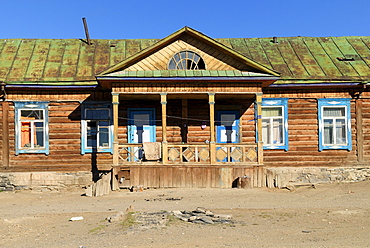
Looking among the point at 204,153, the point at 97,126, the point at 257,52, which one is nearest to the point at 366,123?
the point at 257,52

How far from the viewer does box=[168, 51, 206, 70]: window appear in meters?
16.4

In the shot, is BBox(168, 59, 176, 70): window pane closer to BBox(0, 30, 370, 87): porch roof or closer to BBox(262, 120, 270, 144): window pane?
BBox(0, 30, 370, 87): porch roof

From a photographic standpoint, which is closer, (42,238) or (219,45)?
(42,238)

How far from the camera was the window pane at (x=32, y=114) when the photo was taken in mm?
17250

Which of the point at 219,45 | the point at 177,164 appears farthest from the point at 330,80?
the point at 177,164

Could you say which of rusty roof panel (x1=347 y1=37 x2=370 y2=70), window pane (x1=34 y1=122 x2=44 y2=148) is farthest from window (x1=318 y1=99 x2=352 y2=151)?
window pane (x1=34 y1=122 x2=44 y2=148)

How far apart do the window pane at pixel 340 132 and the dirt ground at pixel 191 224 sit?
2846 millimetres

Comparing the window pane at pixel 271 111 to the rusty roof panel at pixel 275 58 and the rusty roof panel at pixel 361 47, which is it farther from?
the rusty roof panel at pixel 361 47

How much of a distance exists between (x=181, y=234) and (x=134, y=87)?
8.19 m

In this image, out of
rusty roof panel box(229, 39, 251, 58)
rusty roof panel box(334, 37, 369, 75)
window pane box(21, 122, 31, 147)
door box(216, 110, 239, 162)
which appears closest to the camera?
window pane box(21, 122, 31, 147)

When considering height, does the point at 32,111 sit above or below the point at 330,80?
below

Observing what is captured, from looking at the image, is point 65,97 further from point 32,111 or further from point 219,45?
point 219,45

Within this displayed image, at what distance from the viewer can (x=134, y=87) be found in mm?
15828

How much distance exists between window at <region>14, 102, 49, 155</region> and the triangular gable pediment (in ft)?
11.6
